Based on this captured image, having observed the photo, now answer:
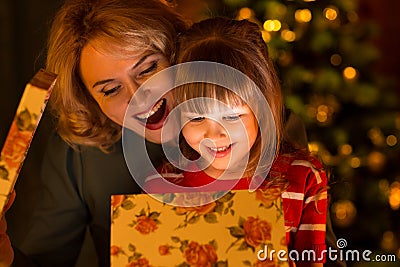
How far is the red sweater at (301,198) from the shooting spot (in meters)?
1.15

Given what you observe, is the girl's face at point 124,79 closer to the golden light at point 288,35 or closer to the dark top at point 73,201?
the dark top at point 73,201

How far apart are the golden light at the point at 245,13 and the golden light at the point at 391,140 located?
23.6 inches

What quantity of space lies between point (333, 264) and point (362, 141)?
0.97 meters

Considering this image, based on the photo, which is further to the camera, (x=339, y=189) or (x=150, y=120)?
(x=339, y=189)

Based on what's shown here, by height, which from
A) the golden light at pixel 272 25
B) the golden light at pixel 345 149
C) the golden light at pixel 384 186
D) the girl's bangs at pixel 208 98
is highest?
the golden light at pixel 272 25

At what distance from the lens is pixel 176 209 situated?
1.07 meters

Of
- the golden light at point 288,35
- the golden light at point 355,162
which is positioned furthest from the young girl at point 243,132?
the golden light at point 355,162

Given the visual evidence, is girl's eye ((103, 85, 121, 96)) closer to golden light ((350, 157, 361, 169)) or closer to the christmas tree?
the christmas tree

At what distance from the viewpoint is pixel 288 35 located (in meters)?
2.03

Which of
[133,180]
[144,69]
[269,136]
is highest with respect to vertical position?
[144,69]

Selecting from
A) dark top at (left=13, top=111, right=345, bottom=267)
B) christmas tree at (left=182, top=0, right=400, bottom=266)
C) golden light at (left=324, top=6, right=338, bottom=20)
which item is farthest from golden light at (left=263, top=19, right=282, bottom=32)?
dark top at (left=13, top=111, right=345, bottom=267)

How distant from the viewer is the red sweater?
1146 mm

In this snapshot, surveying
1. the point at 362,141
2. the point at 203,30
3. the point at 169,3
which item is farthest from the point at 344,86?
the point at 203,30

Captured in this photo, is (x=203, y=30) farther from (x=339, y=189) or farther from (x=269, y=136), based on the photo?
(x=339, y=189)
